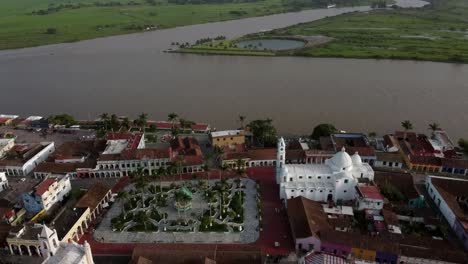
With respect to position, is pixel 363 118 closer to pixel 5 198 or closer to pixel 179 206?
pixel 179 206

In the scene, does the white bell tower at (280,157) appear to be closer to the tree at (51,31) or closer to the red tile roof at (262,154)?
the red tile roof at (262,154)

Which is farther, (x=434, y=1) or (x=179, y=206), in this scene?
(x=434, y=1)

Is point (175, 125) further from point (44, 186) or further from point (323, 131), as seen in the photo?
point (44, 186)

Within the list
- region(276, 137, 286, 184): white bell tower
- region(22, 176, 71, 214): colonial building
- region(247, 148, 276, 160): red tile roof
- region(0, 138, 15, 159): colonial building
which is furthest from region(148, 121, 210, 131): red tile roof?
region(22, 176, 71, 214): colonial building

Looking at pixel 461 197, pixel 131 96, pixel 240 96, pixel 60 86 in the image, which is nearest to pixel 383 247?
pixel 461 197

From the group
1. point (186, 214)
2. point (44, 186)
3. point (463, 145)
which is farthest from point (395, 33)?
point (44, 186)
